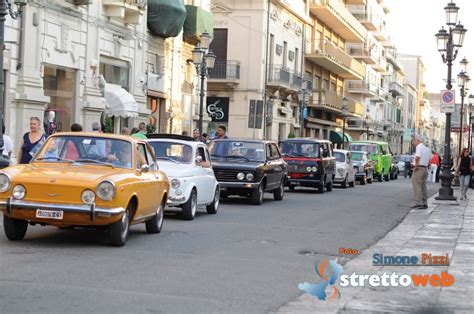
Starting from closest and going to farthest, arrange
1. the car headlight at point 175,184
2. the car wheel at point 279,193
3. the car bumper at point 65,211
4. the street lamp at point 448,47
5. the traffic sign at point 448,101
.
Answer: the car bumper at point 65,211, the car headlight at point 175,184, the car wheel at point 279,193, the traffic sign at point 448,101, the street lamp at point 448,47

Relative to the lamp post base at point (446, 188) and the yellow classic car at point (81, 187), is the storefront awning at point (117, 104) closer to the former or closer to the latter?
the lamp post base at point (446, 188)

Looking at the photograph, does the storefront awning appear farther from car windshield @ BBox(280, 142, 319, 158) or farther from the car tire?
the car tire

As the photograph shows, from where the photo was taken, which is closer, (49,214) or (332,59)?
(49,214)

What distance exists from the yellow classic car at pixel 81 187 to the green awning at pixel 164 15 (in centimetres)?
2007

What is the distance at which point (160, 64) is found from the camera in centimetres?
3425

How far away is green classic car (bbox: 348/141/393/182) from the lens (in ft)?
148

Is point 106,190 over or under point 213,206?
over

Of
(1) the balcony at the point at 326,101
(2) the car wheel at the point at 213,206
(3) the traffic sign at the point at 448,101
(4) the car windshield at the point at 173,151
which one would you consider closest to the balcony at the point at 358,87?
(1) the balcony at the point at 326,101

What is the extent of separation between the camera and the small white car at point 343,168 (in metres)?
34.7

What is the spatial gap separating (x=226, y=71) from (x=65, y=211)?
1447 inches

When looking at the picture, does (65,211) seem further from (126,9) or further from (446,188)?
(126,9)

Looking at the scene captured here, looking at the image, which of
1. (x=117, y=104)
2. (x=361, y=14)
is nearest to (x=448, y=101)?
(x=117, y=104)

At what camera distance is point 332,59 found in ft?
202

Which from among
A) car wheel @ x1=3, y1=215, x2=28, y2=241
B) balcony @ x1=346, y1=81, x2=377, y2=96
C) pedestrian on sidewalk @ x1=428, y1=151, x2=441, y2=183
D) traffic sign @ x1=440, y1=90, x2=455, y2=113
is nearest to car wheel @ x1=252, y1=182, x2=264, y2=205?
traffic sign @ x1=440, y1=90, x2=455, y2=113
